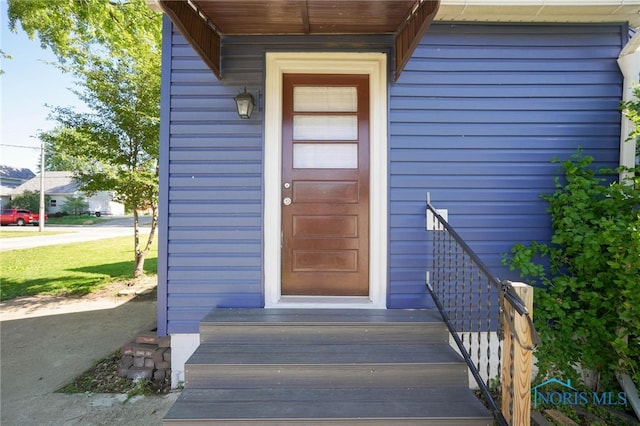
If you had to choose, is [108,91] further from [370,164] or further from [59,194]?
[59,194]

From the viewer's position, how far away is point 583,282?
2.09 meters

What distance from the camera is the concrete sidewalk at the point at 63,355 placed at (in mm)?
2006

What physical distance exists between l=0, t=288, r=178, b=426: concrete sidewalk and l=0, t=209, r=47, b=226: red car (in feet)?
75.4

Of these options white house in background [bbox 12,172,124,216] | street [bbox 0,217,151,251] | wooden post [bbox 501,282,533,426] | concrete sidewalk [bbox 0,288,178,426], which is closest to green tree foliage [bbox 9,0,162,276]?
concrete sidewalk [bbox 0,288,178,426]

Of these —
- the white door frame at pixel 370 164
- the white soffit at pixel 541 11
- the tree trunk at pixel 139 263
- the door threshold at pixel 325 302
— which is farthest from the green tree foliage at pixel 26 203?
the white soffit at pixel 541 11

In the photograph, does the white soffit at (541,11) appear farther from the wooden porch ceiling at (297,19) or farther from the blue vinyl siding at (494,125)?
the wooden porch ceiling at (297,19)

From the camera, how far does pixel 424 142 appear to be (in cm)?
243

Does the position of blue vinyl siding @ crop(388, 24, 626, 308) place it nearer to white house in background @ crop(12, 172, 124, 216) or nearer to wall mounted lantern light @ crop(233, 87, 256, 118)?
wall mounted lantern light @ crop(233, 87, 256, 118)

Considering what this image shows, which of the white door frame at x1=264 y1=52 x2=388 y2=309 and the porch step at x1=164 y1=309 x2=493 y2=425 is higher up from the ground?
the white door frame at x1=264 y1=52 x2=388 y2=309

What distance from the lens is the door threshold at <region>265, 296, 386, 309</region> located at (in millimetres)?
2322

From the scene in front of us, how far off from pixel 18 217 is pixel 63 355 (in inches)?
1019

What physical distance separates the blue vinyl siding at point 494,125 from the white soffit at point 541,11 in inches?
2.6

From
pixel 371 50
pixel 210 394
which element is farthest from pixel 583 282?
pixel 210 394

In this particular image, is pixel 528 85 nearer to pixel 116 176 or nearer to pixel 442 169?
pixel 442 169
